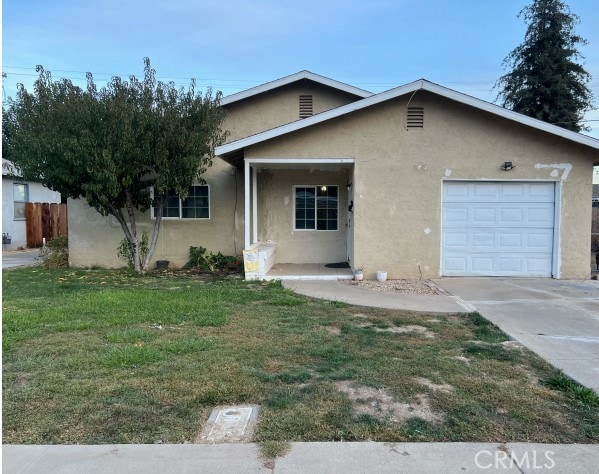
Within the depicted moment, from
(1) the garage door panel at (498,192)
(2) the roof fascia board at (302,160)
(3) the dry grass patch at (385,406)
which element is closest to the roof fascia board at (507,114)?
(1) the garage door panel at (498,192)

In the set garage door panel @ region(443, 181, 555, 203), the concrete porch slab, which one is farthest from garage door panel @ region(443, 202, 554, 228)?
the concrete porch slab

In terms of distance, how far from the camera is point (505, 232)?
35.1 ft

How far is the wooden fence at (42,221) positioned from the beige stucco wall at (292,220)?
531 inches

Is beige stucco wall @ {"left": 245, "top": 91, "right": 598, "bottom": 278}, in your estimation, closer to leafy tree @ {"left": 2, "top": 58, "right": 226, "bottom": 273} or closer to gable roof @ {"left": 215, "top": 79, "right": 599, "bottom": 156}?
gable roof @ {"left": 215, "top": 79, "right": 599, "bottom": 156}

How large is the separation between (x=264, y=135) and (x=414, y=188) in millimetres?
3703

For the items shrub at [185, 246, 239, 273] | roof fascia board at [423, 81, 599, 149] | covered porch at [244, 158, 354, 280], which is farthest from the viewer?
covered porch at [244, 158, 354, 280]

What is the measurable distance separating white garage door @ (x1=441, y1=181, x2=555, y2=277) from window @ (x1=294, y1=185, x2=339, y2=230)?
3.32 metres

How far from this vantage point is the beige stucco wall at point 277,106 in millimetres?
12922

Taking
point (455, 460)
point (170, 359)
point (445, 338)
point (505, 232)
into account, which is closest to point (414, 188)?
point (505, 232)

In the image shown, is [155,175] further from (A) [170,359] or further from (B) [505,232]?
(B) [505,232]

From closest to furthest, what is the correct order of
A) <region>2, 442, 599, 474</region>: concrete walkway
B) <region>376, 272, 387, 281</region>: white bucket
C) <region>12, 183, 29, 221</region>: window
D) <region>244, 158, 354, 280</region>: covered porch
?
<region>2, 442, 599, 474</region>: concrete walkway → <region>376, 272, 387, 281</region>: white bucket → <region>244, 158, 354, 280</region>: covered porch → <region>12, 183, 29, 221</region>: window

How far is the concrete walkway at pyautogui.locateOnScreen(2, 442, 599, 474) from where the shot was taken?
291 centimetres

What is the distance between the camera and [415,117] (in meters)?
10.5

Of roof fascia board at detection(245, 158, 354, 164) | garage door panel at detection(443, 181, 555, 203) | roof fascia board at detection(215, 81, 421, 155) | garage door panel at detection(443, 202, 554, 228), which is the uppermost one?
roof fascia board at detection(215, 81, 421, 155)
